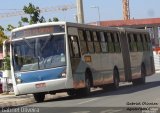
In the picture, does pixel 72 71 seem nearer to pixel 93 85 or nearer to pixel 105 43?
pixel 93 85

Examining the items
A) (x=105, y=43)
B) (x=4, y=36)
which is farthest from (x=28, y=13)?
(x=105, y=43)

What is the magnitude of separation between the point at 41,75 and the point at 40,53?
0.91 meters

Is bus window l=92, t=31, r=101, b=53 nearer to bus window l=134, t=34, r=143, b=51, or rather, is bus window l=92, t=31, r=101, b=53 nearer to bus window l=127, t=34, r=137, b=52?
bus window l=127, t=34, r=137, b=52

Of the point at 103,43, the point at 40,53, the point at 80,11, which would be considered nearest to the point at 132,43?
the point at 80,11

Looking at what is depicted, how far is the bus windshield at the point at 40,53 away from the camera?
77.6 feet

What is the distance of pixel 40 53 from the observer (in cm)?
2378

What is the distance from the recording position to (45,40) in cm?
2397

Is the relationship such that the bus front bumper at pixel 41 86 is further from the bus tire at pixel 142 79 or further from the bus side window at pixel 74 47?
the bus tire at pixel 142 79

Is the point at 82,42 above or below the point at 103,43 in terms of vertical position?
above

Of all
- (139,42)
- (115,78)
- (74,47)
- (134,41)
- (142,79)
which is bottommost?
(142,79)

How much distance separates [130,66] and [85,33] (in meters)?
7.17

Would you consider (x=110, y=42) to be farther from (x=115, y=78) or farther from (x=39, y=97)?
(x=39, y=97)

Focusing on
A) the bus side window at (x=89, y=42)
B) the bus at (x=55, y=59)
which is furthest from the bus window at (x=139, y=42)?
the bus side window at (x=89, y=42)

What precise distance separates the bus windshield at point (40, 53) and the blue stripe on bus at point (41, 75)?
0.18 metres
